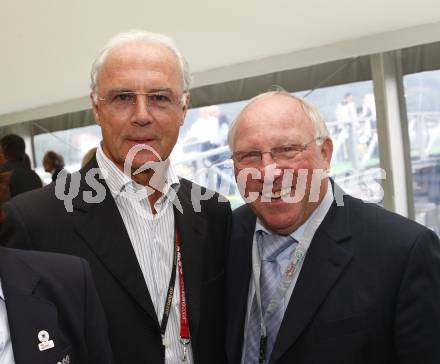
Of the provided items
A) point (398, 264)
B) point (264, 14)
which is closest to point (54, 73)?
point (264, 14)

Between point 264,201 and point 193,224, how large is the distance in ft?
0.91

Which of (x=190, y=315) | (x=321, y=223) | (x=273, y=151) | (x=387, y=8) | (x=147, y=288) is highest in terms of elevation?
(x=387, y=8)

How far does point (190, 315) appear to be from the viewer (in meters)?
1.59

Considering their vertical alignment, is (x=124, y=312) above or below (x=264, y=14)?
below

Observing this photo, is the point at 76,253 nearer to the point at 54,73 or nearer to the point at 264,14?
the point at 264,14

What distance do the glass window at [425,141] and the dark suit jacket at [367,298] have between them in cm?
417

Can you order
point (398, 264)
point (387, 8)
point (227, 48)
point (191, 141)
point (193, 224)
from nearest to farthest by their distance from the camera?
point (398, 264) → point (193, 224) → point (387, 8) → point (227, 48) → point (191, 141)

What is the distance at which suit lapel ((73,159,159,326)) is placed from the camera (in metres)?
1.49

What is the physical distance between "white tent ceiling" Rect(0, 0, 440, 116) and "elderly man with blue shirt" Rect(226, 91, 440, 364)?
111 inches

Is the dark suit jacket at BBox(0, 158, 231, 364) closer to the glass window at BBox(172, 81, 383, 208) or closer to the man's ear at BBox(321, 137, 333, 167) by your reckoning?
the man's ear at BBox(321, 137, 333, 167)

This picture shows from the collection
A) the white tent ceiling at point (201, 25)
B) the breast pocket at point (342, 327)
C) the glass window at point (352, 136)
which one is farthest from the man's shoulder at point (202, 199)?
the glass window at point (352, 136)

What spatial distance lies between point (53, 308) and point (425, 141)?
4.99 meters

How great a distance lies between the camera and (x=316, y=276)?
58.7 inches

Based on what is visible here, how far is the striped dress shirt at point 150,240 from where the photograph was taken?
1.55 m
